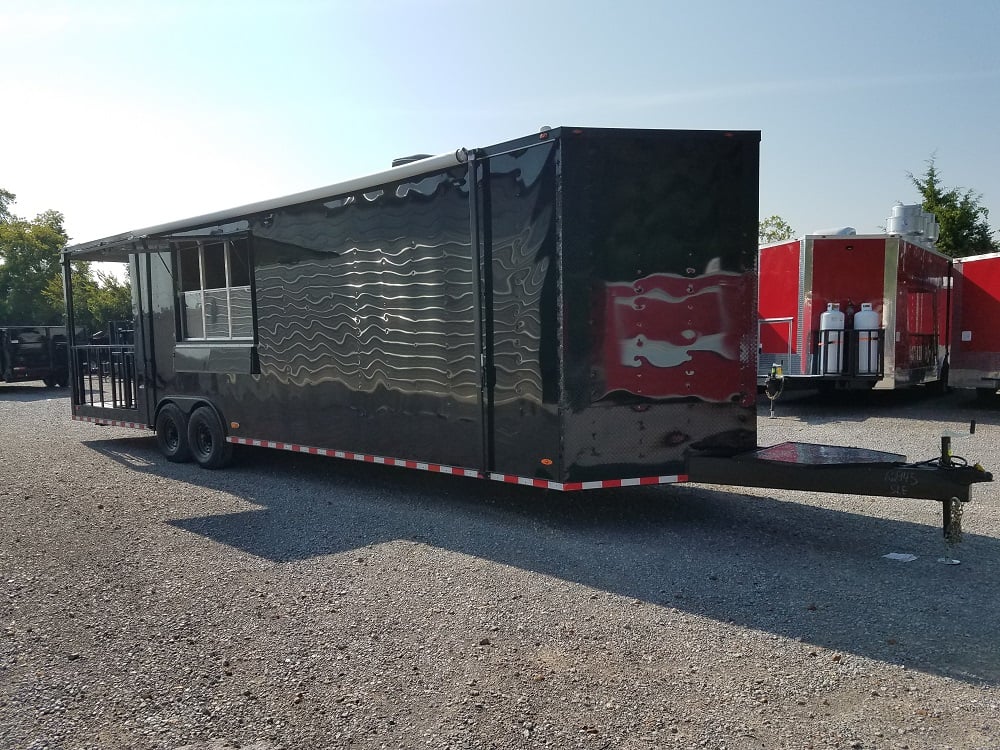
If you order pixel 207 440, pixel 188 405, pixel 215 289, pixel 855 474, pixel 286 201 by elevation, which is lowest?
pixel 207 440

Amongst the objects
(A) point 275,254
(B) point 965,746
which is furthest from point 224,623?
(A) point 275,254

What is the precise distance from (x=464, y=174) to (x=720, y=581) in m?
3.56

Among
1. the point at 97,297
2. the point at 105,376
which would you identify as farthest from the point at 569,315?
the point at 97,297

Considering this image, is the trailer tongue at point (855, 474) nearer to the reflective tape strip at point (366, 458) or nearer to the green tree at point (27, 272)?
the reflective tape strip at point (366, 458)

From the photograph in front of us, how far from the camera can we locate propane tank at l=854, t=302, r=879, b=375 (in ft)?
39.1

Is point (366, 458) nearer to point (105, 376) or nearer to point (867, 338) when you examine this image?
point (105, 376)

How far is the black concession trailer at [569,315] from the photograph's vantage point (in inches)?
224

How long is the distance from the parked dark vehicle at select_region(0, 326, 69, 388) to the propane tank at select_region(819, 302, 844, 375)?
1959 cm

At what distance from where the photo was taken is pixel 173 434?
958cm

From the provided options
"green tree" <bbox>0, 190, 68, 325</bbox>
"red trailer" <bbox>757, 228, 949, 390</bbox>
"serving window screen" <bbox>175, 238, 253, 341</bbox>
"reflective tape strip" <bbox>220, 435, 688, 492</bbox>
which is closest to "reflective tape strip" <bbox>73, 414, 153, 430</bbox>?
"serving window screen" <bbox>175, 238, 253, 341</bbox>

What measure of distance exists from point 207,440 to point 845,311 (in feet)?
31.1

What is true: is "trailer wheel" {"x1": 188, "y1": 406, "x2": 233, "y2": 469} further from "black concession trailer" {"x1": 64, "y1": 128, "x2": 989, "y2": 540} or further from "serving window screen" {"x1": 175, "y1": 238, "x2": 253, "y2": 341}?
"black concession trailer" {"x1": 64, "y1": 128, "x2": 989, "y2": 540}

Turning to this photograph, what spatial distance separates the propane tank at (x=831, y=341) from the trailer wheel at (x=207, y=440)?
8.78 m

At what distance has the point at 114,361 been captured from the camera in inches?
413
